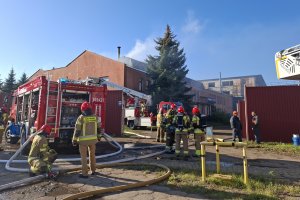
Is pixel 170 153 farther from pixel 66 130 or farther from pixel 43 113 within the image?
pixel 43 113

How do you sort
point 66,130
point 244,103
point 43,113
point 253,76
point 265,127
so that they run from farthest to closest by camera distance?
point 253,76 → point 244,103 → point 265,127 → point 66,130 → point 43,113

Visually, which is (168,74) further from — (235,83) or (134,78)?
(235,83)

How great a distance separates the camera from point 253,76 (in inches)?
2872

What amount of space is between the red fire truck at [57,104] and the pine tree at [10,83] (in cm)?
3726

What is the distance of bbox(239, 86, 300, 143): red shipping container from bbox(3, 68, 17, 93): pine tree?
40.2m

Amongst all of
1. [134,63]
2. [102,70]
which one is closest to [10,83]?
[102,70]

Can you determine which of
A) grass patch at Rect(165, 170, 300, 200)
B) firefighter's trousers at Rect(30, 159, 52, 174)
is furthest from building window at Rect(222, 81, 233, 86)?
firefighter's trousers at Rect(30, 159, 52, 174)

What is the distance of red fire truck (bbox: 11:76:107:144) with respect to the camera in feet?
29.8

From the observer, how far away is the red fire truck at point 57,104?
29.8ft

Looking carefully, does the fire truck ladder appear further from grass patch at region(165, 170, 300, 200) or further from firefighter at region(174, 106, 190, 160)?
grass patch at region(165, 170, 300, 200)

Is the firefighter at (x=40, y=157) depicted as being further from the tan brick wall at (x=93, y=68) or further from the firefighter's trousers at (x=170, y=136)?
the tan brick wall at (x=93, y=68)

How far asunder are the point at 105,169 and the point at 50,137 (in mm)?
2596

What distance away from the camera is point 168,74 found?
101ft

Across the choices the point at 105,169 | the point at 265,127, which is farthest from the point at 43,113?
the point at 265,127
